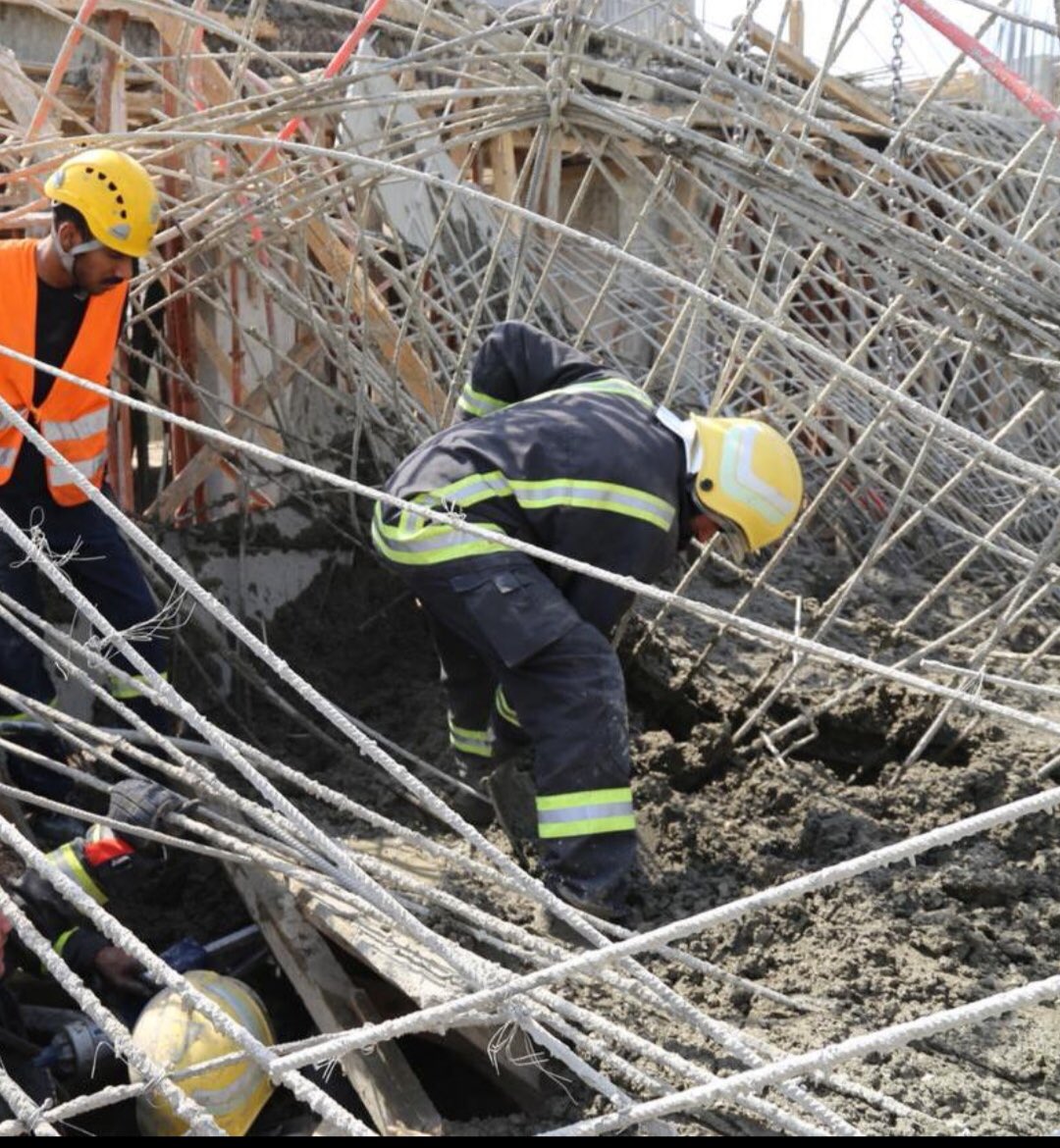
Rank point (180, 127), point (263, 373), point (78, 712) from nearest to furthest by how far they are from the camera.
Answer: point (180, 127), point (78, 712), point (263, 373)

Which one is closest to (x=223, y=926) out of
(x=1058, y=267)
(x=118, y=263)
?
(x=118, y=263)

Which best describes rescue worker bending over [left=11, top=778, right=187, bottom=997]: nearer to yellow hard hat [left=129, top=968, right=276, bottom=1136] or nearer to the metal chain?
yellow hard hat [left=129, top=968, right=276, bottom=1136]

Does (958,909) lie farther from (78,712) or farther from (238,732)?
(78,712)

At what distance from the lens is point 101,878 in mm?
3801

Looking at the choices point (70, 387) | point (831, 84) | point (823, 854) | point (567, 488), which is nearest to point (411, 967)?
point (567, 488)

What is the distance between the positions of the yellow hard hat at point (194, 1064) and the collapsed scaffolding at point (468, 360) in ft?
0.90

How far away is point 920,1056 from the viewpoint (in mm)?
3381

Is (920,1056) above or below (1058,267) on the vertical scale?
below

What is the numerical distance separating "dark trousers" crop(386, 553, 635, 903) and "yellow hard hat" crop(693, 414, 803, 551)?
48 centimetres

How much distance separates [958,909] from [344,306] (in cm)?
301

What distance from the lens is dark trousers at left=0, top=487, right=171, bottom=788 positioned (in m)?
4.46

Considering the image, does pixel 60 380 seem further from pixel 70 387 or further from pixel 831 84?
pixel 831 84

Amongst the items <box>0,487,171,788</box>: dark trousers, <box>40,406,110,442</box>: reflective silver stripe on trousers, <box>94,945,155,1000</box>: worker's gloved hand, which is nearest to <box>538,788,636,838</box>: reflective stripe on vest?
<box>94,945,155,1000</box>: worker's gloved hand

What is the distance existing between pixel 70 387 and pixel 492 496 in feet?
4.53
